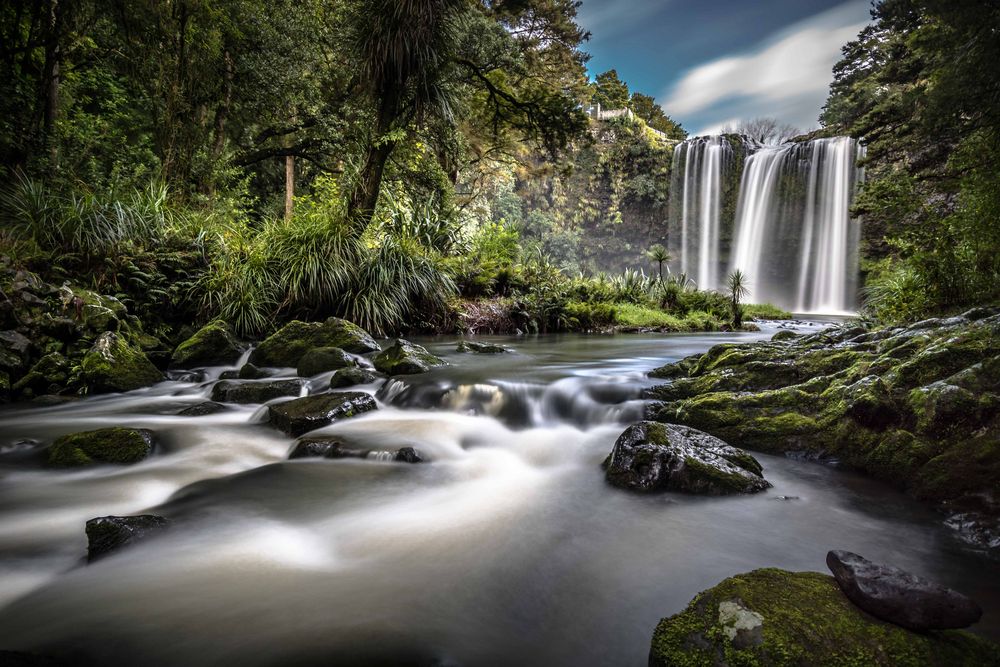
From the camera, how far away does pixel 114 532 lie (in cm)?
208

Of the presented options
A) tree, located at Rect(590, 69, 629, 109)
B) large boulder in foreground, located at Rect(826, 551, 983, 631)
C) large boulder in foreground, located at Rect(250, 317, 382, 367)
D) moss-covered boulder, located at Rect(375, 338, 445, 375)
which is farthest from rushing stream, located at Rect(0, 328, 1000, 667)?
tree, located at Rect(590, 69, 629, 109)

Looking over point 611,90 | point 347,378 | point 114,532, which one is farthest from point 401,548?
point 611,90

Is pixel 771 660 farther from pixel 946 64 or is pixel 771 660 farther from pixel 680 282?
pixel 680 282

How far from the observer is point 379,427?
3867 millimetres

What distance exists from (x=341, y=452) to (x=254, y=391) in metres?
1.80

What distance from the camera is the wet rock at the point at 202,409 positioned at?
426 centimetres

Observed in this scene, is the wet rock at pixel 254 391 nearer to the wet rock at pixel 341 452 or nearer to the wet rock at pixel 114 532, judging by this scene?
the wet rock at pixel 341 452

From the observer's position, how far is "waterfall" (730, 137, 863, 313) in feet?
81.1

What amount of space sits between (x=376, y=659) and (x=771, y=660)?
1107 millimetres

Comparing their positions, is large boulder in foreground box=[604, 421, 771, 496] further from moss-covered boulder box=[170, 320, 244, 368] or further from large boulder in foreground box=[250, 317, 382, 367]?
moss-covered boulder box=[170, 320, 244, 368]

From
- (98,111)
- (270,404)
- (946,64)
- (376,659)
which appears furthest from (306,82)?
(376,659)

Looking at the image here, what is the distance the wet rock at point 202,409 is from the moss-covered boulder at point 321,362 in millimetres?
1020

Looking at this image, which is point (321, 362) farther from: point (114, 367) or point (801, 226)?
point (801, 226)

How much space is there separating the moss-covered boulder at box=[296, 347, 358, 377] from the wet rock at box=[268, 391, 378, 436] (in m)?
1.19
